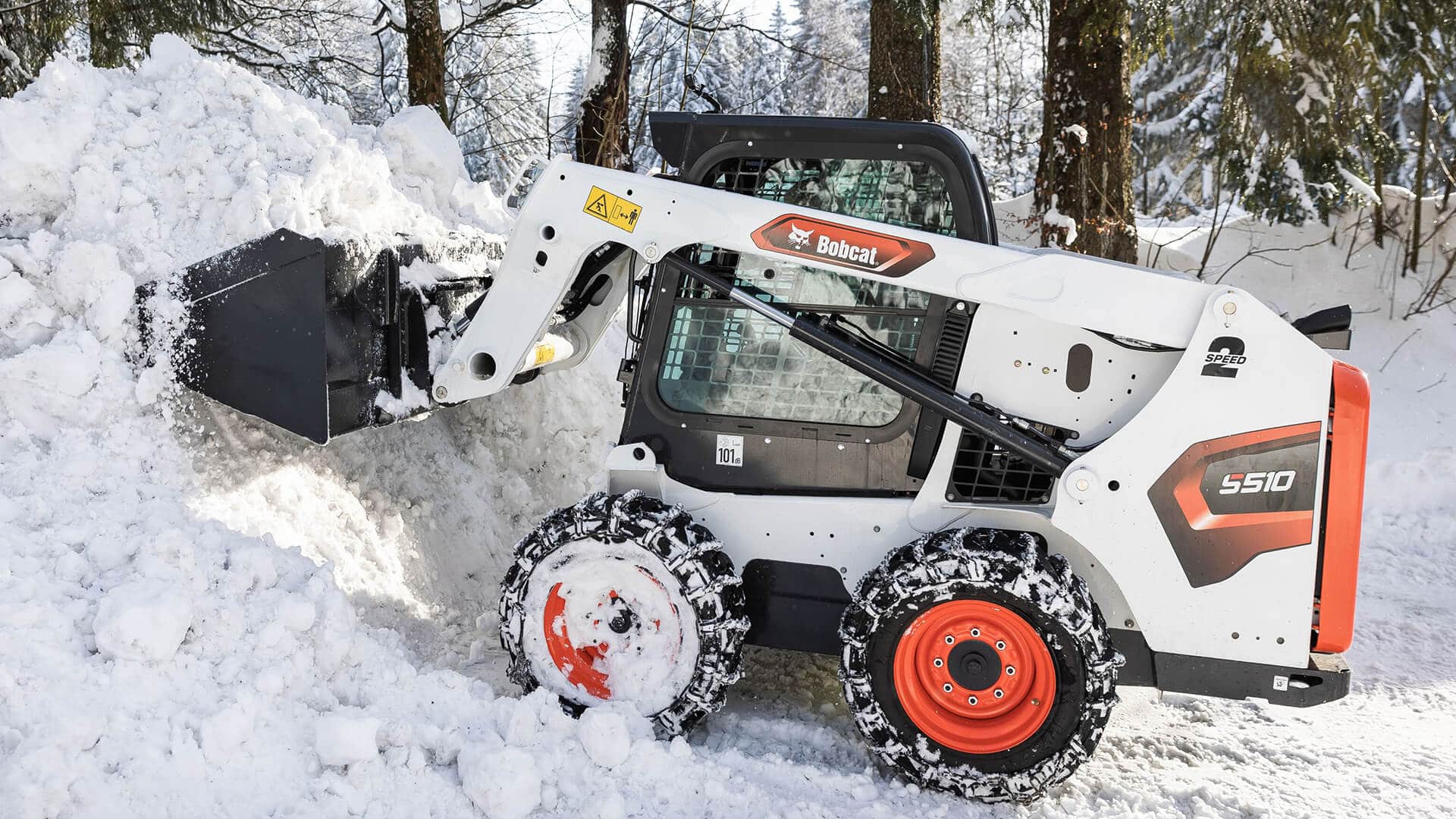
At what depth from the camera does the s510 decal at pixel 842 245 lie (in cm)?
322

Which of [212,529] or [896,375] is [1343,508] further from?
[212,529]

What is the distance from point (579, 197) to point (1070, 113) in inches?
211

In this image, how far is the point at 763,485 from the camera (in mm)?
3551

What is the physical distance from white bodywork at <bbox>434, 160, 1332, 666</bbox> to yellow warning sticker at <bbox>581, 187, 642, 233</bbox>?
0.06 ft

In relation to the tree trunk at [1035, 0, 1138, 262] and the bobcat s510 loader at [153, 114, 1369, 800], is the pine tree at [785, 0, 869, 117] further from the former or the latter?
the bobcat s510 loader at [153, 114, 1369, 800]

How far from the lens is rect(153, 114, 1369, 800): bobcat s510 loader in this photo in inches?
121

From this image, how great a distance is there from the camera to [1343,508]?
3.04 meters

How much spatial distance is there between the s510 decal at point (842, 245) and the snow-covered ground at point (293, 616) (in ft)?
5.02

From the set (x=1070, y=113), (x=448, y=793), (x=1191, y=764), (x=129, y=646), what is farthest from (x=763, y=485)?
(x=1070, y=113)

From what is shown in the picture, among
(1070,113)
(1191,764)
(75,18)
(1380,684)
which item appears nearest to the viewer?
(1191,764)

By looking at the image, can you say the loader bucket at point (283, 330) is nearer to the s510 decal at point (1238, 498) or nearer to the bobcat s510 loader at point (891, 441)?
the bobcat s510 loader at point (891, 441)

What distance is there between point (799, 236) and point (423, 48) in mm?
5819

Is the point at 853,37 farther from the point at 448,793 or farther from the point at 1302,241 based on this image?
the point at 448,793

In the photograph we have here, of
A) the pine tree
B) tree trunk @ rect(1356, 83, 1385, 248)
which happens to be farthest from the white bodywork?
the pine tree
